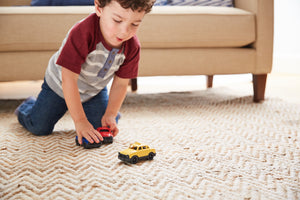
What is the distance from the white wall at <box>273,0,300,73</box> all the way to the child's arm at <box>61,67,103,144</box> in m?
2.29

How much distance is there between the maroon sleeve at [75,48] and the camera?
33.4 inches

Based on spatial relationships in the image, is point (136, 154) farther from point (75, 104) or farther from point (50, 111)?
point (50, 111)

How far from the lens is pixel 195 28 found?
141 cm

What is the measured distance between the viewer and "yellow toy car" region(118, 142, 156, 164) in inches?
28.9

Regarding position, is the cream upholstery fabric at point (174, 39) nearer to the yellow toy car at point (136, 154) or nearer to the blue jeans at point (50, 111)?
the blue jeans at point (50, 111)

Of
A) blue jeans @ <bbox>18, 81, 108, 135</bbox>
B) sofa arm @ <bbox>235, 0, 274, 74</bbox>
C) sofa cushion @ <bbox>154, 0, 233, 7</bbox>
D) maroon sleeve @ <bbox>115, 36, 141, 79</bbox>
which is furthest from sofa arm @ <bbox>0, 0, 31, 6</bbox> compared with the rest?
sofa arm @ <bbox>235, 0, 274, 74</bbox>

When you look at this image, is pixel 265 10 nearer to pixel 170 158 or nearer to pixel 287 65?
pixel 170 158

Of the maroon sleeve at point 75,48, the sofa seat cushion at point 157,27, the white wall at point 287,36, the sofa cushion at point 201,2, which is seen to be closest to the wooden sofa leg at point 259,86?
the sofa seat cushion at point 157,27

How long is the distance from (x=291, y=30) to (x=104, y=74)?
7.39ft

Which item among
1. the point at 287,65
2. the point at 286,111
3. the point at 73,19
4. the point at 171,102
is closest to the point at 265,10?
the point at 286,111

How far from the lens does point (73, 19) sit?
1.32m

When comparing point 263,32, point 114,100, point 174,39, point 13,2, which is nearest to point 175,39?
point 174,39

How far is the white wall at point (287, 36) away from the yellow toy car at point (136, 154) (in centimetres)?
229

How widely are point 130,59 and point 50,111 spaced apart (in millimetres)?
346
